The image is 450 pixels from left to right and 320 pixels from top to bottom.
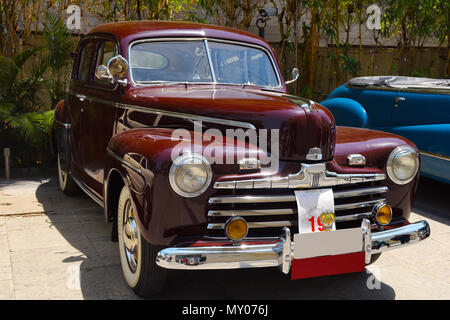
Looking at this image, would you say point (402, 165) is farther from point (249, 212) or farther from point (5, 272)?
point (5, 272)

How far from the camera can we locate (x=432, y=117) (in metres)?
5.39

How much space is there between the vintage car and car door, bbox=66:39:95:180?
0.57 metres

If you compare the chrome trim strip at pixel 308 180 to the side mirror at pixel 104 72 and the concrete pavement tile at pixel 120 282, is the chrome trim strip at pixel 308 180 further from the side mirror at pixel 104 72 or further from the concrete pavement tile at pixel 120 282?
the side mirror at pixel 104 72

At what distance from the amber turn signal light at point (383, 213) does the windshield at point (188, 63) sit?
139 centimetres

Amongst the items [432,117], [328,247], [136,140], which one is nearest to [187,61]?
[136,140]

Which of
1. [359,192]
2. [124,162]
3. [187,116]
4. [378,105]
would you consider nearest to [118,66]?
[187,116]

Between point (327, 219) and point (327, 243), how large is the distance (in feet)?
0.44

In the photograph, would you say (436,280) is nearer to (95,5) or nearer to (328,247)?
(328,247)

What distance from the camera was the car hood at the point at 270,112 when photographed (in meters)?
2.99

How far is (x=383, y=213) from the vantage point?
3070 mm

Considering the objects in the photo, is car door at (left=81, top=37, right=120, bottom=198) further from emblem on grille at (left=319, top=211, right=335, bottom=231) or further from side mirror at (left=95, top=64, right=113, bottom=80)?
emblem on grille at (left=319, top=211, right=335, bottom=231)

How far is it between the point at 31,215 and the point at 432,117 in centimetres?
389

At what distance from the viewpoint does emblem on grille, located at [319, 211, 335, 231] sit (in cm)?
281

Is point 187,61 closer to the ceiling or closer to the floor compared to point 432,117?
closer to the ceiling
